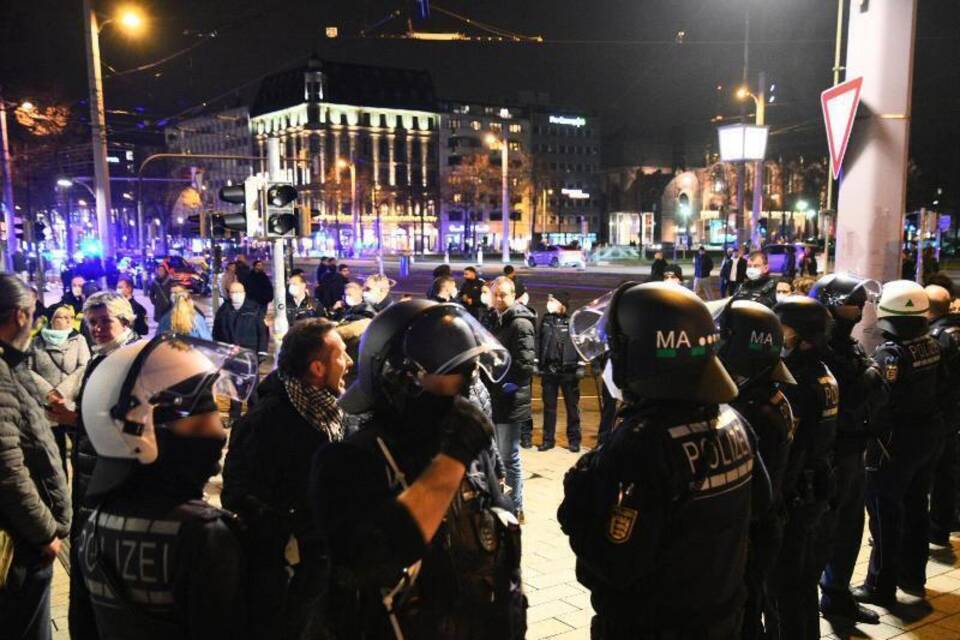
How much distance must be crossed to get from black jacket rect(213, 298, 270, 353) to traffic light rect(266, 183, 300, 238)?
139 centimetres

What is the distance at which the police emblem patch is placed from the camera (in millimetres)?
2354

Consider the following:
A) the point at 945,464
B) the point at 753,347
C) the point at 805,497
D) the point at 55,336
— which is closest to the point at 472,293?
the point at 55,336


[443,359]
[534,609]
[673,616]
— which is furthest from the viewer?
[534,609]

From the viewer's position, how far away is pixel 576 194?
121 m

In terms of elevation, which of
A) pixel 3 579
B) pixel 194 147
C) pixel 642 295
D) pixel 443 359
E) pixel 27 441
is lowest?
pixel 3 579

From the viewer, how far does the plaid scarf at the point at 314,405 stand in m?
3.20

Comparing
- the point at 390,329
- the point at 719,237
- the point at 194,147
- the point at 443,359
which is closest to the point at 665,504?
the point at 443,359

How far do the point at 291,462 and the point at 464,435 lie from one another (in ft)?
4.29

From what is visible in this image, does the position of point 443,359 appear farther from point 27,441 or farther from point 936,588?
point 936,588

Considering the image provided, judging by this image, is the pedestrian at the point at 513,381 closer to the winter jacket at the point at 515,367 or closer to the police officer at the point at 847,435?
the winter jacket at the point at 515,367

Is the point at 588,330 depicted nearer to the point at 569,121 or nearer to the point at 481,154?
the point at 481,154

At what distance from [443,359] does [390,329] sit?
0.70ft

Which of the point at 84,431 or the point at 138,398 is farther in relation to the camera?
the point at 84,431

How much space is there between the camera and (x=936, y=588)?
5230 mm
